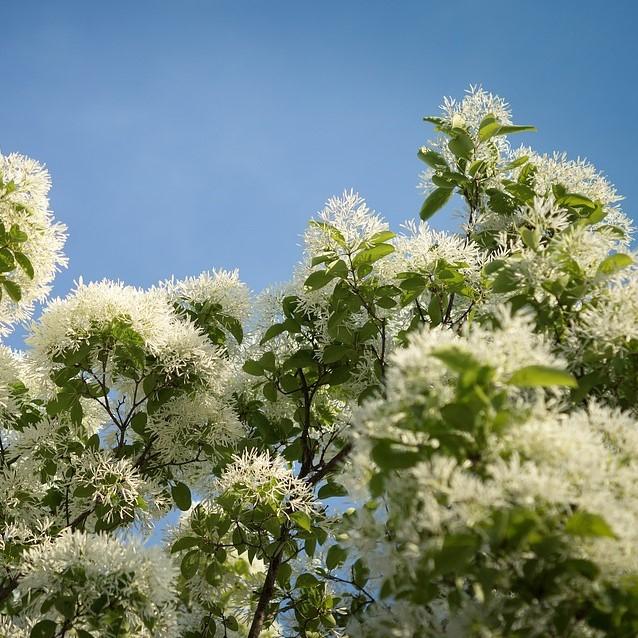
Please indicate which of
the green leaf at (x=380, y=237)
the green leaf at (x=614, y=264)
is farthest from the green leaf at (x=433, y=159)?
the green leaf at (x=614, y=264)

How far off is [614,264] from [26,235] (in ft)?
6.32

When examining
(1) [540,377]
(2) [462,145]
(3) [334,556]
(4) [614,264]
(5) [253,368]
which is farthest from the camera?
(5) [253,368]

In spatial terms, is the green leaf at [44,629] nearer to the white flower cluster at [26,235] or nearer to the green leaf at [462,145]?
the white flower cluster at [26,235]

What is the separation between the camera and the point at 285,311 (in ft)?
10.1

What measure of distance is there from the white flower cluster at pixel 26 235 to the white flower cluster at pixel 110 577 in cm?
110

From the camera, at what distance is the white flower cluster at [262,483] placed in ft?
8.56

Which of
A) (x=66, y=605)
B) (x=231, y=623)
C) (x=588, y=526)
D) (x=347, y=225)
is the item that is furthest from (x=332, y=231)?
(x=231, y=623)

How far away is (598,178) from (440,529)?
2.41m

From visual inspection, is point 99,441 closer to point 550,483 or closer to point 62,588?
point 62,588

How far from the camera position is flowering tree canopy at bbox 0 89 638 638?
133cm

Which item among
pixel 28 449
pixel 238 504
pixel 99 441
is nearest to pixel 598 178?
pixel 238 504

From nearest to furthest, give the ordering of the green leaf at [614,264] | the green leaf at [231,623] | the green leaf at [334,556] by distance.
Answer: the green leaf at [614,264], the green leaf at [334,556], the green leaf at [231,623]

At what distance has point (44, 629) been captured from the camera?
6.84 feet

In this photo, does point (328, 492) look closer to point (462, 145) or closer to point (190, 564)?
point (190, 564)
